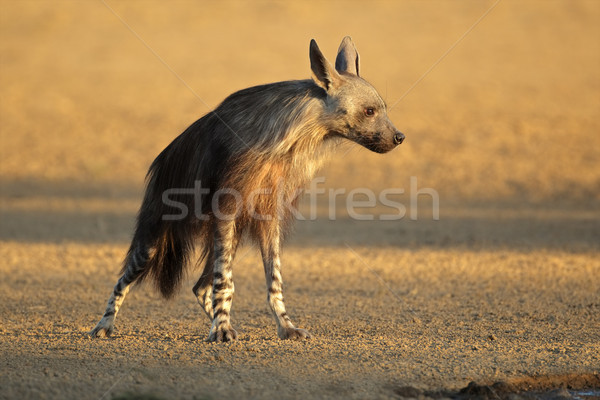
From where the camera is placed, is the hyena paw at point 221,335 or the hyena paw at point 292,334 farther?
the hyena paw at point 292,334

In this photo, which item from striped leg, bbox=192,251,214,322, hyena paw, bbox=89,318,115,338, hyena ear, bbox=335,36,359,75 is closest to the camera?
hyena paw, bbox=89,318,115,338

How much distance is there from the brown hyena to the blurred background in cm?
56

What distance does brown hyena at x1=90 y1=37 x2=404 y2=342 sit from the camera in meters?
6.98

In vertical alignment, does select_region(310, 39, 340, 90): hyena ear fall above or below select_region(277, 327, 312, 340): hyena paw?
above

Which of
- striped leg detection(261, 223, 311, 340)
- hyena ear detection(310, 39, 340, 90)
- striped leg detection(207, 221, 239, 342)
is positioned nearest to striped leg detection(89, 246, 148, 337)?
striped leg detection(207, 221, 239, 342)

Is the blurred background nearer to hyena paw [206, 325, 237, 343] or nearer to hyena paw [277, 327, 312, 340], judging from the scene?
hyena paw [277, 327, 312, 340]

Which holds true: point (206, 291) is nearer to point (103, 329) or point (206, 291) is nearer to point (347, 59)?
point (103, 329)

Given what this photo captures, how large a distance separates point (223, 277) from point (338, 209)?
9.67m

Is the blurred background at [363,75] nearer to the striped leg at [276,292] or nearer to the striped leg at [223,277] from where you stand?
the striped leg at [276,292]

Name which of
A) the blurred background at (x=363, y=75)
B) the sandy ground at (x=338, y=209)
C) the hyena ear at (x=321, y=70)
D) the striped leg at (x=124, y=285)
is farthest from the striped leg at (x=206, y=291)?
the hyena ear at (x=321, y=70)

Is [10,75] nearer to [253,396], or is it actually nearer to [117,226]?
[117,226]

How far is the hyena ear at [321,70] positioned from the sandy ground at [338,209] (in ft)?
3.15

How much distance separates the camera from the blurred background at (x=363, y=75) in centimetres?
1638

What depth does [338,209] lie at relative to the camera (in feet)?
54.3
